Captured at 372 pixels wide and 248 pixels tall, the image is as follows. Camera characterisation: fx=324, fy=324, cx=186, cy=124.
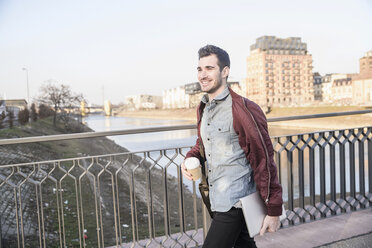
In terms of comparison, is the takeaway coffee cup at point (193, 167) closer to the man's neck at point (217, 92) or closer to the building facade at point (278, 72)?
the man's neck at point (217, 92)

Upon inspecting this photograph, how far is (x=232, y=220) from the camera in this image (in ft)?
5.92

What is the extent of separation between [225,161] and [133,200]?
2236 millimetres

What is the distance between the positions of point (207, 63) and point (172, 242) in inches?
83.8

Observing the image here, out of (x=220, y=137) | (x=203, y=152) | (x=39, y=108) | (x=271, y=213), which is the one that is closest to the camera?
(x=271, y=213)

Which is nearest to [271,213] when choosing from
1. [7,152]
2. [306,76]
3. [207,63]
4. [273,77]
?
[207,63]

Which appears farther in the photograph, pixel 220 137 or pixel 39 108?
pixel 39 108

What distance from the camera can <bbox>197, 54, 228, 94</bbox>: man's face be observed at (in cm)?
185

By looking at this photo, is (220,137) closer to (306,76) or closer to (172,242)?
(172,242)

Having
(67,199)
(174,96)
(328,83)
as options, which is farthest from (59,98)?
(174,96)

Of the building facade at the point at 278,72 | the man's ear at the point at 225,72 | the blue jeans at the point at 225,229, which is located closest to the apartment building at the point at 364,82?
the building facade at the point at 278,72

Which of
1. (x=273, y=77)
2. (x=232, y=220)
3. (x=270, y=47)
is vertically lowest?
(x=232, y=220)

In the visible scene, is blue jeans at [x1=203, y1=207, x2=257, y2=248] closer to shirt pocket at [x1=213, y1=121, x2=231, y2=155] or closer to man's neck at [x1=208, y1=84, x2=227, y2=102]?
shirt pocket at [x1=213, y1=121, x2=231, y2=155]

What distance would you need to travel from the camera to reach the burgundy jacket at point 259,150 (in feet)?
5.71

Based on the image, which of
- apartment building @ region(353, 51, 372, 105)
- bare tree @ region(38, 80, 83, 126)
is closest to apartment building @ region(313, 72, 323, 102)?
apartment building @ region(353, 51, 372, 105)
